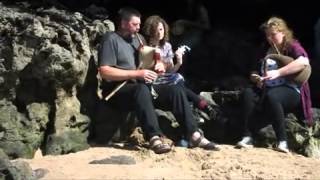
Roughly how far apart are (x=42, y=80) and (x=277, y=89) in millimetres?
2720

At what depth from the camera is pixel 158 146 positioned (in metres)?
6.99

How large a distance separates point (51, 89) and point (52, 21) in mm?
798

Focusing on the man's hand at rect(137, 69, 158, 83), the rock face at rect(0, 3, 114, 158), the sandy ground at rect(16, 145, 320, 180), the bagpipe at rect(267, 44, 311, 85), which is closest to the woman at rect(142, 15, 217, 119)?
the man's hand at rect(137, 69, 158, 83)

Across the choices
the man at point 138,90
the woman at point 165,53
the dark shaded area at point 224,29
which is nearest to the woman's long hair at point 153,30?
the woman at point 165,53

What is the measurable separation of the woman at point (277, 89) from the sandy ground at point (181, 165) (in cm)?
35

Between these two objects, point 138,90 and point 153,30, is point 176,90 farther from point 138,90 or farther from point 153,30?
point 153,30

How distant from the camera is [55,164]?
674 cm

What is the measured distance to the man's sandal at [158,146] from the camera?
6988 millimetres

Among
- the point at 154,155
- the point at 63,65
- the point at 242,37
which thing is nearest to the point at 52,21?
the point at 63,65

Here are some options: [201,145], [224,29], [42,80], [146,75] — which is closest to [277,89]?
[201,145]

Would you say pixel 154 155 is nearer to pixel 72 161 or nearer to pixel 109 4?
pixel 72 161

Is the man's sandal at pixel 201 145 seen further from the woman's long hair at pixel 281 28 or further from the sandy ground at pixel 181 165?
the woman's long hair at pixel 281 28

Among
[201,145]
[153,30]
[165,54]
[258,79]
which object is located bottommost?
[201,145]

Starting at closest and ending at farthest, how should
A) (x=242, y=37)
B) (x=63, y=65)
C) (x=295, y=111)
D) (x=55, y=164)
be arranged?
(x=55, y=164)
(x=63, y=65)
(x=295, y=111)
(x=242, y=37)
